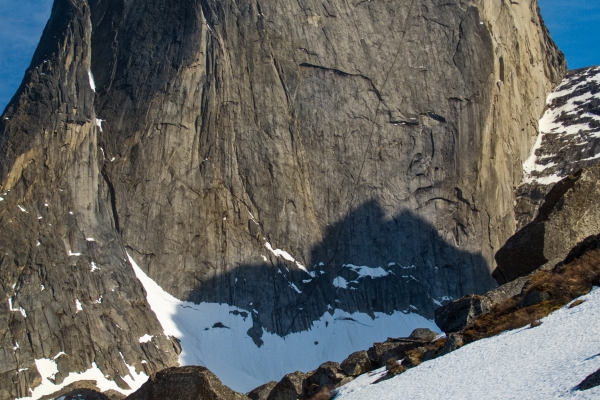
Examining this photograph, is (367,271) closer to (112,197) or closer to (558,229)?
(112,197)

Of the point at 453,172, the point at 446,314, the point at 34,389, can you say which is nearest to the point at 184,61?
the point at 453,172

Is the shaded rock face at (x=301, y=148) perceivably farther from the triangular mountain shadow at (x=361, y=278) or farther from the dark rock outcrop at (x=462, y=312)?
the dark rock outcrop at (x=462, y=312)

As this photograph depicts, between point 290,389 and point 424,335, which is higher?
point 424,335

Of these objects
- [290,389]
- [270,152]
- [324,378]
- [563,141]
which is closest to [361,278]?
[270,152]

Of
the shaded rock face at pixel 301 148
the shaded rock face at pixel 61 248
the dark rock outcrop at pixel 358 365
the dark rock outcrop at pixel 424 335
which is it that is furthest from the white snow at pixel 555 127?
the dark rock outcrop at pixel 358 365

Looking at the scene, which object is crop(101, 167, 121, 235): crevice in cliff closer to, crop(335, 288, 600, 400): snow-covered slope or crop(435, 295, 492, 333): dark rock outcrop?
crop(435, 295, 492, 333): dark rock outcrop
